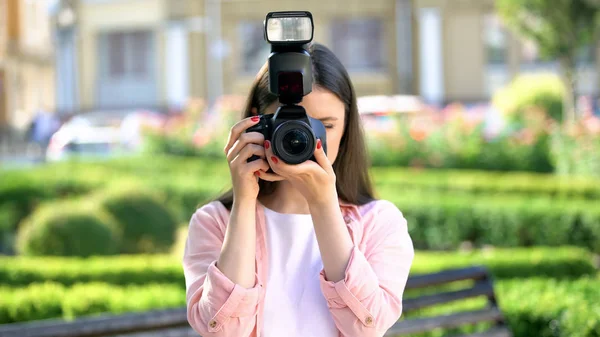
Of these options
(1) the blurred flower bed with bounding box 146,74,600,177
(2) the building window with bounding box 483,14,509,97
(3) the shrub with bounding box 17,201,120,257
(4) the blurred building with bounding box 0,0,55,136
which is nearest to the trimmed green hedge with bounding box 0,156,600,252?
(3) the shrub with bounding box 17,201,120,257

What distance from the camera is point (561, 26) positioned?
39.7 feet

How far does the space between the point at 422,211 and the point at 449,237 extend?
1.12ft

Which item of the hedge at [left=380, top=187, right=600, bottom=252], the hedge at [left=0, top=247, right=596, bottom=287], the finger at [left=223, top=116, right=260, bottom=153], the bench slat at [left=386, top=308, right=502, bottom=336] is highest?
the finger at [left=223, top=116, right=260, bottom=153]

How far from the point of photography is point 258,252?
6.25 feet

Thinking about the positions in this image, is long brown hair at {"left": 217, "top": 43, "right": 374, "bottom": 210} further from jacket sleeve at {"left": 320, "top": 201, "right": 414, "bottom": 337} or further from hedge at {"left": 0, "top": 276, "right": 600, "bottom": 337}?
hedge at {"left": 0, "top": 276, "right": 600, "bottom": 337}

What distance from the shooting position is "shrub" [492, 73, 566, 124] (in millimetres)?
15595

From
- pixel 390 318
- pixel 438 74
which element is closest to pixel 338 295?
pixel 390 318

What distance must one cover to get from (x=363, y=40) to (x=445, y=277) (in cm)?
2276

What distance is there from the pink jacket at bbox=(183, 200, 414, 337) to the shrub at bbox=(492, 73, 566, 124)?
1357cm

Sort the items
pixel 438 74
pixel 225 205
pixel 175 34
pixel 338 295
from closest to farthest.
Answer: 1. pixel 338 295
2. pixel 225 205
3. pixel 438 74
4. pixel 175 34

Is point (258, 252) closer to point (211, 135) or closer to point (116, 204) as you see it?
point (116, 204)

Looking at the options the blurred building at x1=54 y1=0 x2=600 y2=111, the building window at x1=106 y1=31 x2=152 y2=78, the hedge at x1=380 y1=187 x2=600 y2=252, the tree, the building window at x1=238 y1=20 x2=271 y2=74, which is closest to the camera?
the hedge at x1=380 y1=187 x2=600 y2=252

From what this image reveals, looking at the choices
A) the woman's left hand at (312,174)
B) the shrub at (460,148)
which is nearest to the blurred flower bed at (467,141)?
the shrub at (460,148)

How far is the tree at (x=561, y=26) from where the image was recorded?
1195 cm
